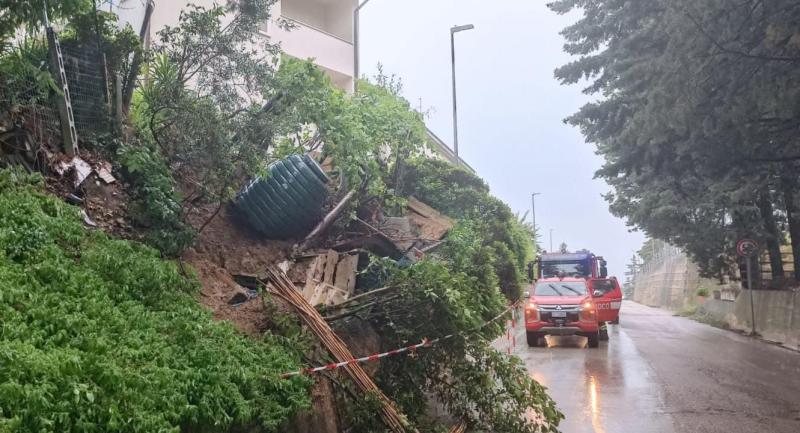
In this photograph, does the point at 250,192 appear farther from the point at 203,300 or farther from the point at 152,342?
the point at 152,342

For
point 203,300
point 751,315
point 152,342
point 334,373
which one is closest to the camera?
point 152,342

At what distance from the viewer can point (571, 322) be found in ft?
47.1

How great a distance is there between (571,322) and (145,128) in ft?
37.3

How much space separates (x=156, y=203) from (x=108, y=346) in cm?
293

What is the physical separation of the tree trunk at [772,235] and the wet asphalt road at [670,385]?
259 inches

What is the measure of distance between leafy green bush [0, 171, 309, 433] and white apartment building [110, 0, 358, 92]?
1061 centimetres

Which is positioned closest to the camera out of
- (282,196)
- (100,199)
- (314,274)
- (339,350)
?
(339,350)

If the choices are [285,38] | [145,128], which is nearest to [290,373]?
[145,128]

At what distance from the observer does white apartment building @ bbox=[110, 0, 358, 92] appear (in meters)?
14.4

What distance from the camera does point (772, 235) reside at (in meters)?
20.3

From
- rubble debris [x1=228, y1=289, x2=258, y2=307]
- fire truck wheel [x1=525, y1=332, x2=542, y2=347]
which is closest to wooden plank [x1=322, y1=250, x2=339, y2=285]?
rubble debris [x1=228, y1=289, x2=258, y2=307]

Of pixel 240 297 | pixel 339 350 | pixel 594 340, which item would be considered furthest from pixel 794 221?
pixel 240 297

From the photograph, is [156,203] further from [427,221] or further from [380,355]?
[427,221]

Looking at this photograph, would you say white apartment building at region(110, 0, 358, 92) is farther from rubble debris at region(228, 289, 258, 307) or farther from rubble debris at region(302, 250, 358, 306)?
rubble debris at region(228, 289, 258, 307)
